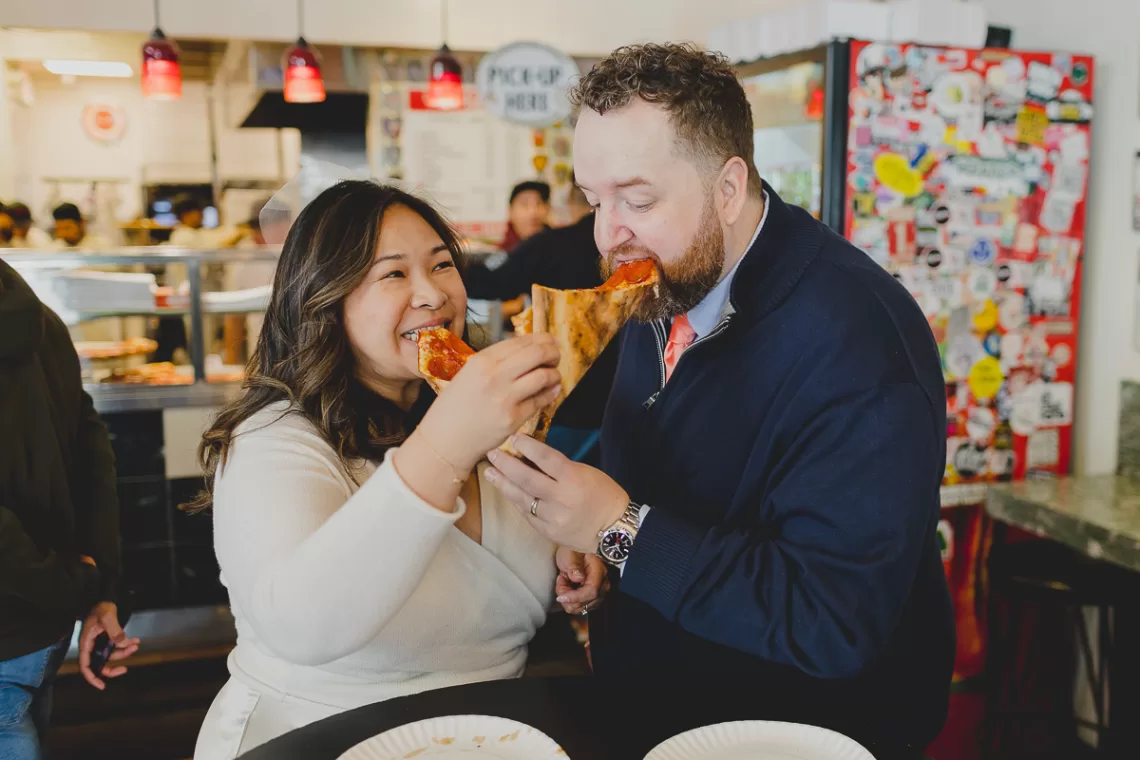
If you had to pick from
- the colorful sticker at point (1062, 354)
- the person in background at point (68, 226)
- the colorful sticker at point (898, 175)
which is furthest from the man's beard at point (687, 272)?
the person in background at point (68, 226)

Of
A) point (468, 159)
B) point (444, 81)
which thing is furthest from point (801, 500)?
point (468, 159)

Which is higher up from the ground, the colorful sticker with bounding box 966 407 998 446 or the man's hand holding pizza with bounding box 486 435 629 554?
the man's hand holding pizza with bounding box 486 435 629 554

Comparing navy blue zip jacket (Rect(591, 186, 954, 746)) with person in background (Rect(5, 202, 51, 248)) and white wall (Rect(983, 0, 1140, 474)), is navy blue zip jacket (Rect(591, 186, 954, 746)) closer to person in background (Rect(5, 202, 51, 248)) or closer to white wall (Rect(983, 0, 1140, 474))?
white wall (Rect(983, 0, 1140, 474))

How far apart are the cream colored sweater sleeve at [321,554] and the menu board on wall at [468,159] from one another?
560 centimetres

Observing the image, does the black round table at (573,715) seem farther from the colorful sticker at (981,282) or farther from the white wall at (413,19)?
the white wall at (413,19)

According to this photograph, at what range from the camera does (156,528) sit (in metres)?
4.11

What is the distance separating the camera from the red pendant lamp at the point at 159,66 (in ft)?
15.4

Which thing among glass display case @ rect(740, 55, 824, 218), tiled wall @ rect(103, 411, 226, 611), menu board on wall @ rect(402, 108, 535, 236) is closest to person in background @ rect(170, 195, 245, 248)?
menu board on wall @ rect(402, 108, 535, 236)

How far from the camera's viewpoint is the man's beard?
1.56 m

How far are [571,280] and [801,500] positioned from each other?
89.4 inches

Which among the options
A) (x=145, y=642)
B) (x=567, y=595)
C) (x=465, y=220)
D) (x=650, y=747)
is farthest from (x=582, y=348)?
(x=465, y=220)

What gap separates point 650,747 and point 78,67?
30.8ft

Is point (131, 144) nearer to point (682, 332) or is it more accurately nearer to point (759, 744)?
point (682, 332)

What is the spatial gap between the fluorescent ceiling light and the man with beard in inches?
321
